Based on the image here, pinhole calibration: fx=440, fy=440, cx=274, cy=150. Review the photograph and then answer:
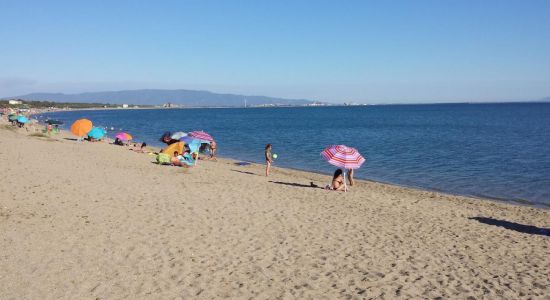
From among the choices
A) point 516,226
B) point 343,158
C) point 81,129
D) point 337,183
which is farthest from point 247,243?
point 81,129

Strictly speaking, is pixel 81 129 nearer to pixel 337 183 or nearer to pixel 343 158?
pixel 337 183

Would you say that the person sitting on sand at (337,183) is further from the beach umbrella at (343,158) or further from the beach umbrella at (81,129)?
the beach umbrella at (81,129)

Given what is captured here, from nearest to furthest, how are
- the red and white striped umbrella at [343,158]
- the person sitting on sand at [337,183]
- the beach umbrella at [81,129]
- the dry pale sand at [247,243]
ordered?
the dry pale sand at [247,243]
the red and white striped umbrella at [343,158]
the person sitting on sand at [337,183]
the beach umbrella at [81,129]

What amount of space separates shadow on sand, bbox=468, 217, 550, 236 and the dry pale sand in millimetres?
344

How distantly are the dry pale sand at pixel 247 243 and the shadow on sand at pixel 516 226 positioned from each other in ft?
1.13

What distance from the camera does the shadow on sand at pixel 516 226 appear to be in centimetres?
1230

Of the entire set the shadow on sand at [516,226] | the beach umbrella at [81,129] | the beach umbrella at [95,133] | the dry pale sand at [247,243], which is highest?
the beach umbrella at [81,129]

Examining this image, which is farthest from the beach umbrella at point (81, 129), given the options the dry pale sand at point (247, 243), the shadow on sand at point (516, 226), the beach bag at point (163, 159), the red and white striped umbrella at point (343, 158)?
the shadow on sand at point (516, 226)

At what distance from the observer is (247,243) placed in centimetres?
1002

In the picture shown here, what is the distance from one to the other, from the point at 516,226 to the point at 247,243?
833 centimetres

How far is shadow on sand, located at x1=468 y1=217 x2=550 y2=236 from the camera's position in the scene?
40.4ft

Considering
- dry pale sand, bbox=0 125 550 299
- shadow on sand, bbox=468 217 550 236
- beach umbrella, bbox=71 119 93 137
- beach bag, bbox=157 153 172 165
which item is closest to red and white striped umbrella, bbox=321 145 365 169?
dry pale sand, bbox=0 125 550 299

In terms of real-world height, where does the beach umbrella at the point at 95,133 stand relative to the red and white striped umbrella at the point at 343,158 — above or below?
below

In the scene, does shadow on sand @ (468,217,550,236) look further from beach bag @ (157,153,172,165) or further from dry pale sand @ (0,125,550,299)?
beach bag @ (157,153,172,165)
